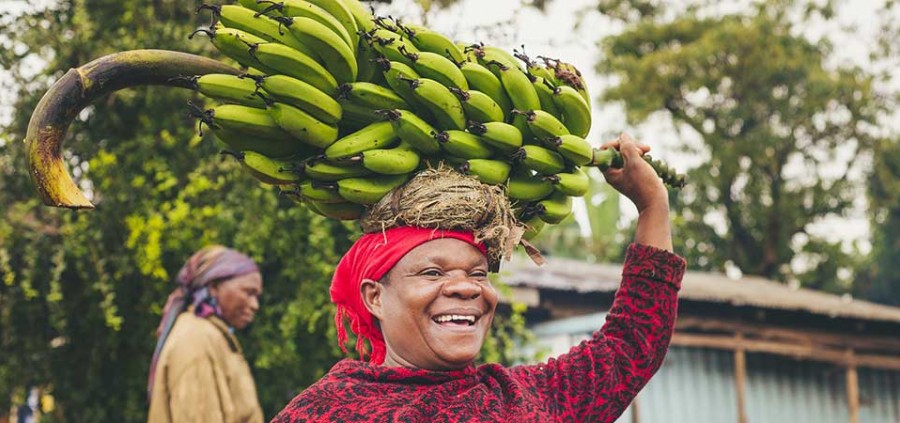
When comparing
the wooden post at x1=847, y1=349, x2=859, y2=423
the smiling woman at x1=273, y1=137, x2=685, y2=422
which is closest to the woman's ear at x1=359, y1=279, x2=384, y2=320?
the smiling woman at x1=273, y1=137, x2=685, y2=422

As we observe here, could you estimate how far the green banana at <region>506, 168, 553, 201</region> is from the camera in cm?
264

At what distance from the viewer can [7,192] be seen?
6.92m

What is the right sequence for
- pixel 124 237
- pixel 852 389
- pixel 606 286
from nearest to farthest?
1. pixel 124 237
2. pixel 606 286
3. pixel 852 389

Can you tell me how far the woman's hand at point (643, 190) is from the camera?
2.89 m

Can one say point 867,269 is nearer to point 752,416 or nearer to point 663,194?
point 752,416

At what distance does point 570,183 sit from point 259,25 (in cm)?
91

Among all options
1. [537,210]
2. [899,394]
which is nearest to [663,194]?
[537,210]

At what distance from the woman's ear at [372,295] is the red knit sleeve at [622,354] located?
1.41 ft

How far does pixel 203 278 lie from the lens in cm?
499

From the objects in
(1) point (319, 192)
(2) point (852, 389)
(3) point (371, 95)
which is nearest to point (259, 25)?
(3) point (371, 95)

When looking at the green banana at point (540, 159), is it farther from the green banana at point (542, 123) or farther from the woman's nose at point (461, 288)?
the woman's nose at point (461, 288)

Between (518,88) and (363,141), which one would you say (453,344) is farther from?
(518,88)

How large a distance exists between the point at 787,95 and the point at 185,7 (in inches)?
724

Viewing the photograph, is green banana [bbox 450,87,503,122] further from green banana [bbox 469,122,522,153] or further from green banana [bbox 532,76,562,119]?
green banana [bbox 532,76,562,119]
